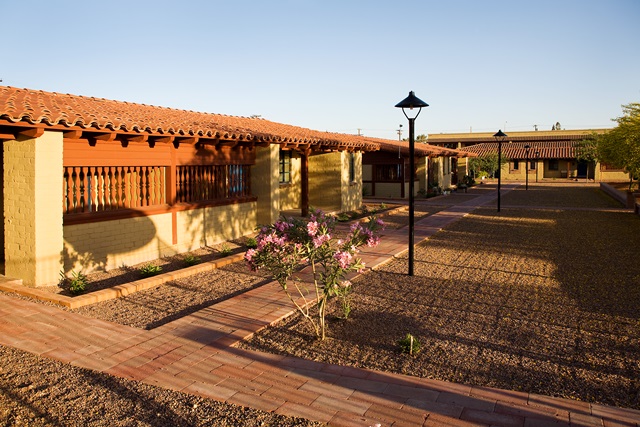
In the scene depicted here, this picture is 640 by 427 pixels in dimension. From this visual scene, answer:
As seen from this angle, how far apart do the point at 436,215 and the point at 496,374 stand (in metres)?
14.9

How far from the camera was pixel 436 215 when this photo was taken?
19.6 meters

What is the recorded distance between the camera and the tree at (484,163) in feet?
160

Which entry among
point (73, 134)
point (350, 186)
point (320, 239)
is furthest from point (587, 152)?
point (320, 239)

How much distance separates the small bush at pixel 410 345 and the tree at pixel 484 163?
4458cm

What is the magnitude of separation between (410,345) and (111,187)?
21.6 feet

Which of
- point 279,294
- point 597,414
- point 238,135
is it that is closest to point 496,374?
point 597,414

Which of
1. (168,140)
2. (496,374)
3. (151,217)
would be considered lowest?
(496,374)

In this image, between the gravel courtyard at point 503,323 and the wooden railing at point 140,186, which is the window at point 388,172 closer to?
the wooden railing at point 140,186

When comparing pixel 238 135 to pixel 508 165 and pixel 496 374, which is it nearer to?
pixel 496 374

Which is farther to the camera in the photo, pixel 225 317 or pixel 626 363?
pixel 225 317

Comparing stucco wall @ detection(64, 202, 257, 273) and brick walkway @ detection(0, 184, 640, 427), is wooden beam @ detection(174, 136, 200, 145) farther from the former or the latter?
brick walkway @ detection(0, 184, 640, 427)

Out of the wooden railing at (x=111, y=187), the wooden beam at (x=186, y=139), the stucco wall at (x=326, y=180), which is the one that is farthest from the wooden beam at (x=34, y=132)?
the stucco wall at (x=326, y=180)

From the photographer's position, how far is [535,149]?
53469 millimetres

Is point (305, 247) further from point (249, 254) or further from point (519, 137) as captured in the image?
point (519, 137)
